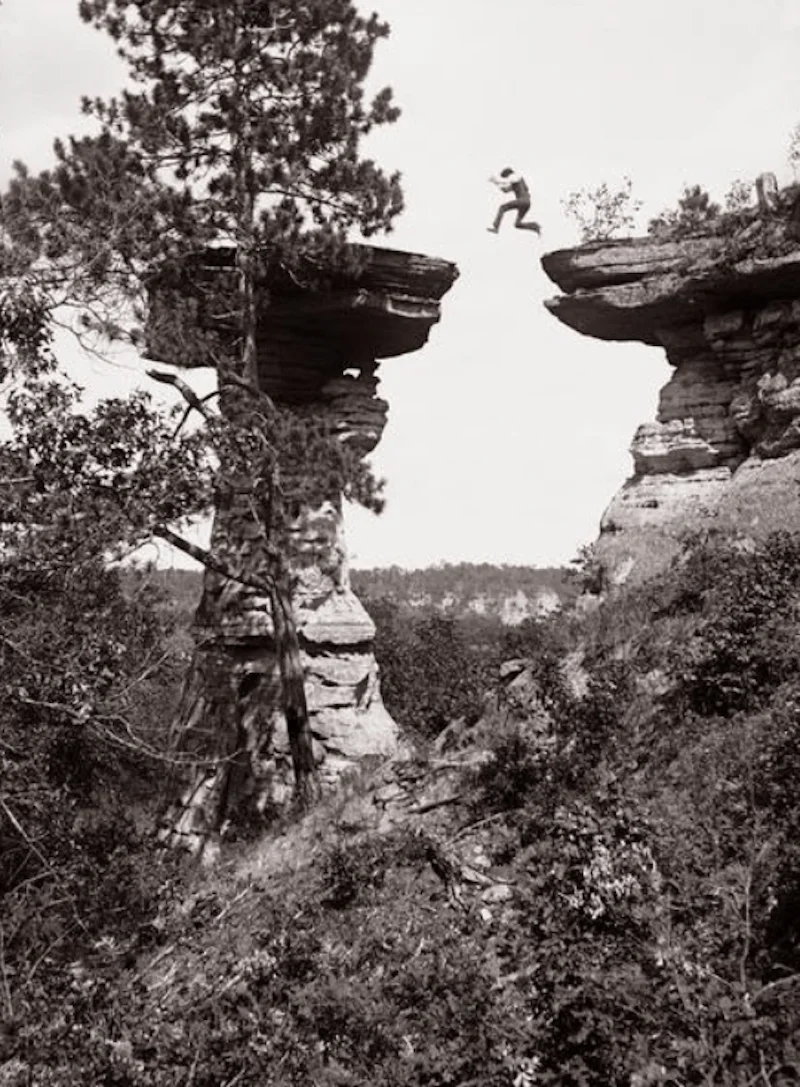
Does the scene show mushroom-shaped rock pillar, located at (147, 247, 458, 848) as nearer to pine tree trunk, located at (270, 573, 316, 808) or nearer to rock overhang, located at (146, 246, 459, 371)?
rock overhang, located at (146, 246, 459, 371)

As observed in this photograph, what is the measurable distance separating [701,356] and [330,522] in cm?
852

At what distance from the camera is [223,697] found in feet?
62.1

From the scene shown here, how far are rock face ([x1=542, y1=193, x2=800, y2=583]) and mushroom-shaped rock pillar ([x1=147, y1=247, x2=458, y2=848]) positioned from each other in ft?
11.5

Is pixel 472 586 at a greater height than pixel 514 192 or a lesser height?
lesser

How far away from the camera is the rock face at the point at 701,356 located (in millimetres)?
18453

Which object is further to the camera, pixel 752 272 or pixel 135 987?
pixel 752 272

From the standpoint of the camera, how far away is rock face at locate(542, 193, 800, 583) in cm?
1845

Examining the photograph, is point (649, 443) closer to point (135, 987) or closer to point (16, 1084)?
point (135, 987)

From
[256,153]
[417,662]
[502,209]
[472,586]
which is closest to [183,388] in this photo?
[256,153]

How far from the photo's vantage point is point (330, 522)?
1923 cm

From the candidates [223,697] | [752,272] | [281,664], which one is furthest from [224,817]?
[752,272]

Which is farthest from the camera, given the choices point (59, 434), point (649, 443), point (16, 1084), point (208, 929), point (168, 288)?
point (649, 443)

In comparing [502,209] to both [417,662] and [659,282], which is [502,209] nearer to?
[659,282]

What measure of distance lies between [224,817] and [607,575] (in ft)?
26.4
